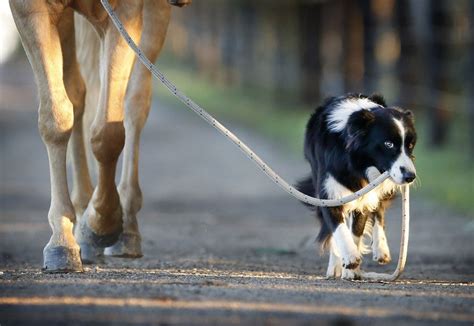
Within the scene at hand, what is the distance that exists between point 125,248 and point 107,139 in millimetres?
912

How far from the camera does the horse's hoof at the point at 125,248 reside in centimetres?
781

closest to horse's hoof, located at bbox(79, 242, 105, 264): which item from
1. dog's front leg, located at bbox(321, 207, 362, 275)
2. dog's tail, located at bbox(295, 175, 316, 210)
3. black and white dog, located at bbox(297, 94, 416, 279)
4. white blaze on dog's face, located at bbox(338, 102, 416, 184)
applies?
dog's tail, located at bbox(295, 175, 316, 210)

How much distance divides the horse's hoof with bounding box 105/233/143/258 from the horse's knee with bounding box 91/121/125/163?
698 mm

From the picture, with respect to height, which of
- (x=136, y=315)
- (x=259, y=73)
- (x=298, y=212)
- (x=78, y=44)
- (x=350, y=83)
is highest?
(x=259, y=73)

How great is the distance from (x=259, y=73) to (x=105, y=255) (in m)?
29.9

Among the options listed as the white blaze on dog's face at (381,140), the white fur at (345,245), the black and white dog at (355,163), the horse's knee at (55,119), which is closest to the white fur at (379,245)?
the black and white dog at (355,163)

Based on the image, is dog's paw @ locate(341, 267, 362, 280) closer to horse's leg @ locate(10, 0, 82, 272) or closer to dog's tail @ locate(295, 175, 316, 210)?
dog's tail @ locate(295, 175, 316, 210)

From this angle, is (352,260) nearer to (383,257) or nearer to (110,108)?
(383,257)

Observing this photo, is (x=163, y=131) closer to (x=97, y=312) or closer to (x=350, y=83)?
(x=350, y=83)

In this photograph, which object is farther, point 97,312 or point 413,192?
point 413,192

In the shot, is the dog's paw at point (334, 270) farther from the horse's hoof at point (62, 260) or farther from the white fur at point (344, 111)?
the horse's hoof at point (62, 260)

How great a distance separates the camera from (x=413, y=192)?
13.7 metres

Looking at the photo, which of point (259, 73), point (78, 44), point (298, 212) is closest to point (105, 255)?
Result: point (78, 44)

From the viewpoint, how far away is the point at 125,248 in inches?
308
